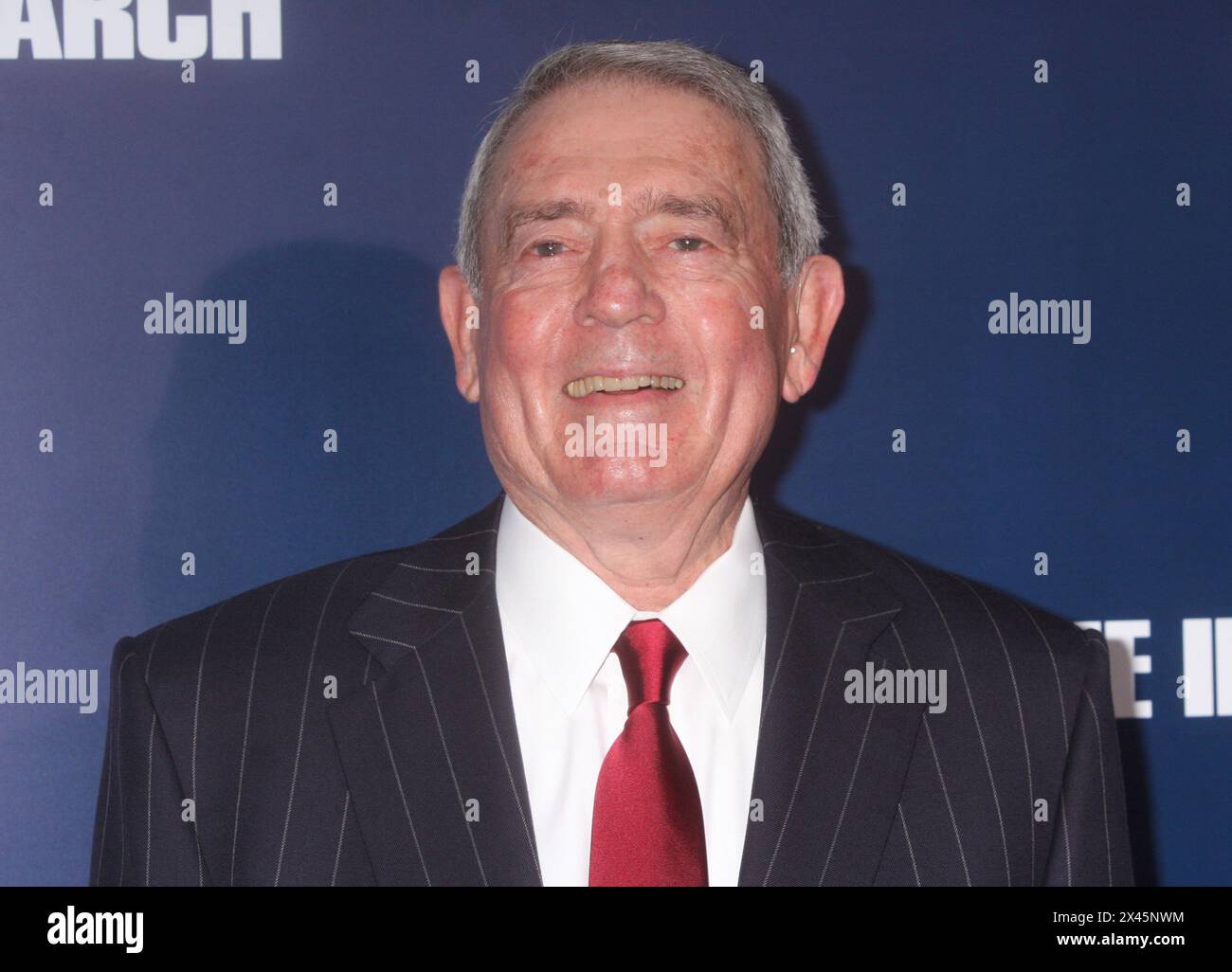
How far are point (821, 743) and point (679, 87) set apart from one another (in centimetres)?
93

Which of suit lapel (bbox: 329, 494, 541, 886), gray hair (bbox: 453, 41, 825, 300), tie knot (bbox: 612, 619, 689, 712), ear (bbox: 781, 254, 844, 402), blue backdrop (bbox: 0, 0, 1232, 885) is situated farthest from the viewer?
blue backdrop (bbox: 0, 0, 1232, 885)

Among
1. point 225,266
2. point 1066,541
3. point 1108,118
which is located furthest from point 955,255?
point 225,266

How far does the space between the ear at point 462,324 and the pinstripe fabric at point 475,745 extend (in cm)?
21

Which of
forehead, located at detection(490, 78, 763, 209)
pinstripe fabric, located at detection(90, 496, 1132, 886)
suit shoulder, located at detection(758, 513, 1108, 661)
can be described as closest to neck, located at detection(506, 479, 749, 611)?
pinstripe fabric, located at detection(90, 496, 1132, 886)

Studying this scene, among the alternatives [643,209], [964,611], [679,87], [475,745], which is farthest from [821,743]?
[679,87]

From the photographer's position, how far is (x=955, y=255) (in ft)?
7.52

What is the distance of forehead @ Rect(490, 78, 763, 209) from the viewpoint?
1.75 m

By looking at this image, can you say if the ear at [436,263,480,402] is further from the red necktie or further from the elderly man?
the red necktie

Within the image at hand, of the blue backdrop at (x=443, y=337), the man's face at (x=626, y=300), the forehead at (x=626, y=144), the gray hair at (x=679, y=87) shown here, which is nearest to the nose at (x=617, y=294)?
the man's face at (x=626, y=300)

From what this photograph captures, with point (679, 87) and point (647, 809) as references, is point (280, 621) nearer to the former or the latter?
point (647, 809)

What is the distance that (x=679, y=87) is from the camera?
5.94 ft

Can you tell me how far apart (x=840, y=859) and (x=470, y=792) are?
1.60ft

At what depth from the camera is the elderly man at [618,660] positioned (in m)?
1.65

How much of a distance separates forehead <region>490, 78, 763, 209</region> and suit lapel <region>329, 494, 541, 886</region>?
23.3 inches
